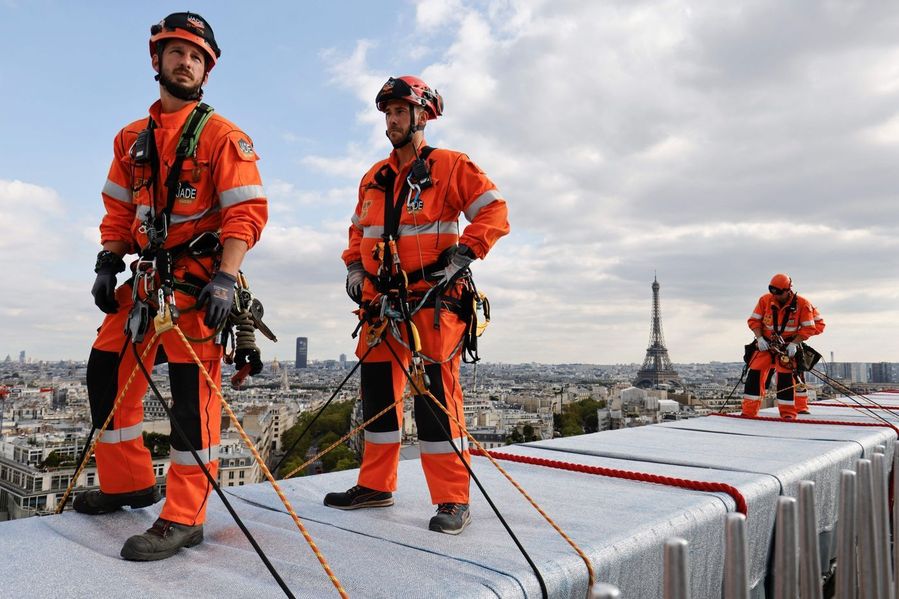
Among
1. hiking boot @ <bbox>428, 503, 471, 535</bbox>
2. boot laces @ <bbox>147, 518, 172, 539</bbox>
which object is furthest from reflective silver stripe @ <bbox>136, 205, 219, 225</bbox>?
hiking boot @ <bbox>428, 503, 471, 535</bbox>

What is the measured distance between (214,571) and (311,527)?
69cm

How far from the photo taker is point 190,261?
9.66 ft

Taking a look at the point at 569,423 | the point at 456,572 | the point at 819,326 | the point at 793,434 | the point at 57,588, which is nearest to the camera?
the point at 57,588

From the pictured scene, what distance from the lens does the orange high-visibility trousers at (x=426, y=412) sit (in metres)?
3.24

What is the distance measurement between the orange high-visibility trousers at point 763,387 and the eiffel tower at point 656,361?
347 feet

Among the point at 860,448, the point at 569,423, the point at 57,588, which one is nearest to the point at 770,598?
the point at 860,448

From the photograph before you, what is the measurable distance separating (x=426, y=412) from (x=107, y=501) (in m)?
1.74

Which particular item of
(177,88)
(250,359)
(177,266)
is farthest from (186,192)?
(250,359)

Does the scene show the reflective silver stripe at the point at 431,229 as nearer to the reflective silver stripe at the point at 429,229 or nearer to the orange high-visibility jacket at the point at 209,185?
the reflective silver stripe at the point at 429,229

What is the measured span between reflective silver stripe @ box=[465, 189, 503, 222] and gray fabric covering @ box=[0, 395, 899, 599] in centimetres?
171

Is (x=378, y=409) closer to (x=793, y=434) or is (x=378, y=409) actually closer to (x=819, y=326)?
(x=793, y=434)

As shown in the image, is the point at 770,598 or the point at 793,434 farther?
the point at 793,434

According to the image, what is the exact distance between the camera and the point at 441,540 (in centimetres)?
287

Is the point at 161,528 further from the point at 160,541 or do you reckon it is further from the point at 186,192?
the point at 186,192
